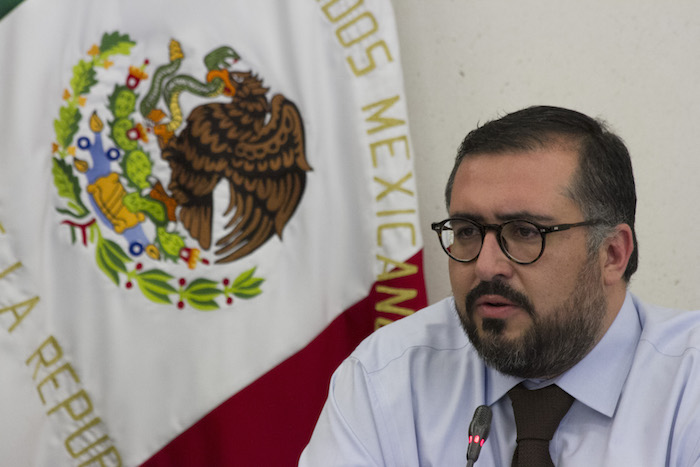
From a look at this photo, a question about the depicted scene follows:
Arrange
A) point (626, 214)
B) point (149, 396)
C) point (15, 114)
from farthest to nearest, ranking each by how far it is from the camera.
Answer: point (149, 396), point (15, 114), point (626, 214)

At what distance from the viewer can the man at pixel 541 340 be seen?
1.38 m

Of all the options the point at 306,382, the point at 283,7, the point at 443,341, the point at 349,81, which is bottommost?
the point at 306,382

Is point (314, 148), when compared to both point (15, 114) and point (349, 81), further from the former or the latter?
point (15, 114)

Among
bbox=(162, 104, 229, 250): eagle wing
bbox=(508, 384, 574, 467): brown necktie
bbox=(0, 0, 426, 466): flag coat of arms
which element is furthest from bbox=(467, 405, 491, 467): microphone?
bbox=(162, 104, 229, 250): eagle wing

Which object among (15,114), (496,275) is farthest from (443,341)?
(15,114)

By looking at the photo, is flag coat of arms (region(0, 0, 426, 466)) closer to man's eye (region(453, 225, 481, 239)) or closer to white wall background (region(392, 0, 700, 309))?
white wall background (region(392, 0, 700, 309))

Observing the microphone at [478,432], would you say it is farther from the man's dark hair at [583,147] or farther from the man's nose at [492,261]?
the man's dark hair at [583,147]

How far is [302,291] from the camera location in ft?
7.05

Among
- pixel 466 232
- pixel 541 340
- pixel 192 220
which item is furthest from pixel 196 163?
pixel 541 340

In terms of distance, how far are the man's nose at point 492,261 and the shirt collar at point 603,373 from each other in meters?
0.24

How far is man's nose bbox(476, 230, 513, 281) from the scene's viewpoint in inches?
54.4

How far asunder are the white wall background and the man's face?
96 centimetres

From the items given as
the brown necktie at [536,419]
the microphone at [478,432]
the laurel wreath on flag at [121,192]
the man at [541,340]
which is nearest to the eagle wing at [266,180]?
the laurel wreath on flag at [121,192]

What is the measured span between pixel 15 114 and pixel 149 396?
842 millimetres
